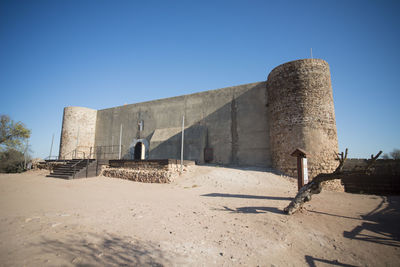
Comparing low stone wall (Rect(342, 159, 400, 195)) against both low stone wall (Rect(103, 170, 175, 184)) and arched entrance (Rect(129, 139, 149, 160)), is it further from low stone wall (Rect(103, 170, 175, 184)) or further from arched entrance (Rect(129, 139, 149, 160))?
arched entrance (Rect(129, 139, 149, 160))

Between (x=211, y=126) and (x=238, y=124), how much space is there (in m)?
2.20

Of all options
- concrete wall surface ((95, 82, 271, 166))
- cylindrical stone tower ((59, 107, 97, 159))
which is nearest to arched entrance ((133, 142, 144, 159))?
concrete wall surface ((95, 82, 271, 166))

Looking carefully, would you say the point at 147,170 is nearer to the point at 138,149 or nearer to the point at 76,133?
the point at 138,149

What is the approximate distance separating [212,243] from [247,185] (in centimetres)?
625

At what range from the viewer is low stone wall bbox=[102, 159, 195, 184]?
10.4m

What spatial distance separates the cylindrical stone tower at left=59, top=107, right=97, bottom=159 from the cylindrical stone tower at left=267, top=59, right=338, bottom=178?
63.4 feet

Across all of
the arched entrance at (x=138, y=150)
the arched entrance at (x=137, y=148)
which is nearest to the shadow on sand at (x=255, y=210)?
the arched entrance at (x=137, y=148)

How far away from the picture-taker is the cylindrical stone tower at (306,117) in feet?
36.0

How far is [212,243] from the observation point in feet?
11.6

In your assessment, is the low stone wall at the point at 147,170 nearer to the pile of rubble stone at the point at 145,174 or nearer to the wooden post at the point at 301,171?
the pile of rubble stone at the point at 145,174

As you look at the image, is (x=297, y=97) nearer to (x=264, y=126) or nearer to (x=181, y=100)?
(x=264, y=126)

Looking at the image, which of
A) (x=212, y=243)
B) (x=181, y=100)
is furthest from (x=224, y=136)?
(x=212, y=243)

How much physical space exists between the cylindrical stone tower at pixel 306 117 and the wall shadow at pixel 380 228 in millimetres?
5298

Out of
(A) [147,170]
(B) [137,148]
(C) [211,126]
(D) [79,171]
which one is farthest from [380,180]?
(D) [79,171]
